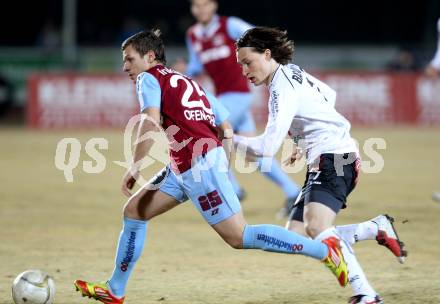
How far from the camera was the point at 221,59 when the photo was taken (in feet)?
36.1

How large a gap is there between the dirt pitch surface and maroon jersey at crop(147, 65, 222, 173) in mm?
1134

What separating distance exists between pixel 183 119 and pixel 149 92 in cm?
29

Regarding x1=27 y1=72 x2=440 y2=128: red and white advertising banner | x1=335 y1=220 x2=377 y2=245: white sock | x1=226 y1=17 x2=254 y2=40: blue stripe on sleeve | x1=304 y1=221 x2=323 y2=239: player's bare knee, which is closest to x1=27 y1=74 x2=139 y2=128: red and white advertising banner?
x1=27 y1=72 x2=440 y2=128: red and white advertising banner

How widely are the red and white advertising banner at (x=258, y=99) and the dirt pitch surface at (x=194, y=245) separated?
6906mm

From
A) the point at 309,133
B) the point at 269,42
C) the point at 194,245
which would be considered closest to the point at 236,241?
the point at 309,133

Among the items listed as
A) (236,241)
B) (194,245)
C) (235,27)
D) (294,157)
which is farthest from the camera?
(235,27)

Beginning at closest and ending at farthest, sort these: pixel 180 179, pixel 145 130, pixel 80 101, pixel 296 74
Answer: pixel 145 130, pixel 180 179, pixel 296 74, pixel 80 101

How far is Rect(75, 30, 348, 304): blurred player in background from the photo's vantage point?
5.56 meters

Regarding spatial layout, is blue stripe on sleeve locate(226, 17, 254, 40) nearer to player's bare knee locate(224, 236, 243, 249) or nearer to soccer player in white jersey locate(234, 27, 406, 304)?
soccer player in white jersey locate(234, 27, 406, 304)

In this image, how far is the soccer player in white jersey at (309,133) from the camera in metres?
5.61

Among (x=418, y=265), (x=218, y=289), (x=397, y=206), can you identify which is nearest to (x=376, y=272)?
(x=418, y=265)

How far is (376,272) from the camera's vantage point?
705 centimetres

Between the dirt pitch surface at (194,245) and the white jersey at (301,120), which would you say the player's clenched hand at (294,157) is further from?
the dirt pitch surface at (194,245)

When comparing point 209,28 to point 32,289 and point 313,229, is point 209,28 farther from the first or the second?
point 32,289
